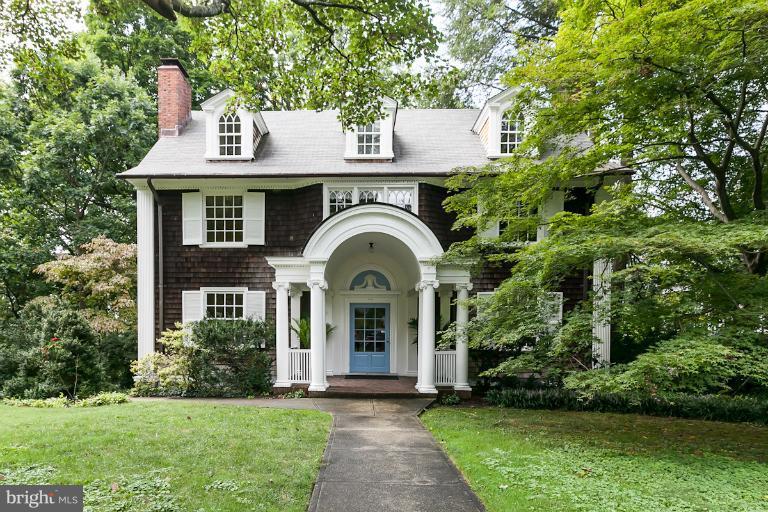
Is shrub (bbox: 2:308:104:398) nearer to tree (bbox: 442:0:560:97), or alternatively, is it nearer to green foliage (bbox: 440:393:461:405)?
green foliage (bbox: 440:393:461:405)

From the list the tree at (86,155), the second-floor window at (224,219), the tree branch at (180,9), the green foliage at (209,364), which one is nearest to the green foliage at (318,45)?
the tree branch at (180,9)

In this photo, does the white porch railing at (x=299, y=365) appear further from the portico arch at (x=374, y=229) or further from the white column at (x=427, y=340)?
the white column at (x=427, y=340)

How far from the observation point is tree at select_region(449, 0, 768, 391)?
538cm

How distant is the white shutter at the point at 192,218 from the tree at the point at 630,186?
7.07 meters

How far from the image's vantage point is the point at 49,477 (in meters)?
4.44

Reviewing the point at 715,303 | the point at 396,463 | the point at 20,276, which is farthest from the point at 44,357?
the point at 715,303

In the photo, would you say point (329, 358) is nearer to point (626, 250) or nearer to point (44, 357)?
point (44, 357)

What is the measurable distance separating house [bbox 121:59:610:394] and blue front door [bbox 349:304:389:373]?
1.2 inches

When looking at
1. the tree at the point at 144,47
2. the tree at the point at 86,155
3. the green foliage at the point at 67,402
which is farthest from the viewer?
the tree at the point at 144,47

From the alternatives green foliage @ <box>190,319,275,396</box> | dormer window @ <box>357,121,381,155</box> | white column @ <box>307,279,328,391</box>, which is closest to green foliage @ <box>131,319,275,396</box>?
green foliage @ <box>190,319,275,396</box>

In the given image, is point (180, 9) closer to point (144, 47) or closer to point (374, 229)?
point (374, 229)

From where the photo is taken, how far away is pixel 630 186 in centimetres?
841

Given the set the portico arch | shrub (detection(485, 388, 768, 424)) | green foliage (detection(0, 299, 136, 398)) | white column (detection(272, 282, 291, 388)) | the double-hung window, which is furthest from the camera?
the double-hung window

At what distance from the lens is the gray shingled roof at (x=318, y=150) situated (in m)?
11.1
